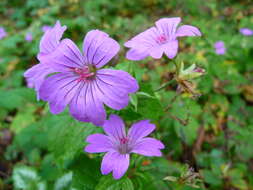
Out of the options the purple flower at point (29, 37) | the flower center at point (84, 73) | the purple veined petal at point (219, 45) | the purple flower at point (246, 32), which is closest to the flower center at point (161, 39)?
the flower center at point (84, 73)

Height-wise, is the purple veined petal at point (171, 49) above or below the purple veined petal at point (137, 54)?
above

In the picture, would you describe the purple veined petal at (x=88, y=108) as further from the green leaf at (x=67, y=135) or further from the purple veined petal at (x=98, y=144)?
the green leaf at (x=67, y=135)

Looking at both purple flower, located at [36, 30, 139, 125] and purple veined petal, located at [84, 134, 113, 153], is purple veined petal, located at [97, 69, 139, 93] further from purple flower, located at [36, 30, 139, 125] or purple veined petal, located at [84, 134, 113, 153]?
purple veined petal, located at [84, 134, 113, 153]

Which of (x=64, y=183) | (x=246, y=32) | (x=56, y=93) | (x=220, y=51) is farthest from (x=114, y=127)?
(x=246, y=32)

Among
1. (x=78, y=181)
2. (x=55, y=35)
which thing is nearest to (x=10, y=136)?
(x=78, y=181)

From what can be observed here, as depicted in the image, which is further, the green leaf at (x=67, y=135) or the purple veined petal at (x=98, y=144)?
A: the green leaf at (x=67, y=135)

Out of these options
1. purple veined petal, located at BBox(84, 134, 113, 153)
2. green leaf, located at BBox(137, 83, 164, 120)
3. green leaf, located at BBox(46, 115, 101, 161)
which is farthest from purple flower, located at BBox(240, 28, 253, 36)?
purple veined petal, located at BBox(84, 134, 113, 153)

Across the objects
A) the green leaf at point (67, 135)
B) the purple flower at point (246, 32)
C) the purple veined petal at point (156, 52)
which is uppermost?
the purple veined petal at point (156, 52)
